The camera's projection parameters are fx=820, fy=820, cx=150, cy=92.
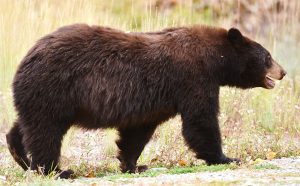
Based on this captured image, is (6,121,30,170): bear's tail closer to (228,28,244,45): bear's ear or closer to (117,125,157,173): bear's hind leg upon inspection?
(117,125,157,173): bear's hind leg

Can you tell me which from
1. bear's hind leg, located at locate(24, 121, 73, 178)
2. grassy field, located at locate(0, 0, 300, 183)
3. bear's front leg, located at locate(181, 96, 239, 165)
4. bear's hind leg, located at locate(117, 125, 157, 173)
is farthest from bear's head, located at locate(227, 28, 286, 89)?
bear's hind leg, located at locate(24, 121, 73, 178)

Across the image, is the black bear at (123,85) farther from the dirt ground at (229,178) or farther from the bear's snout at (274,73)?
the dirt ground at (229,178)

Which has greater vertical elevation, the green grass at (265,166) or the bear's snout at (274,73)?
the bear's snout at (274,73)

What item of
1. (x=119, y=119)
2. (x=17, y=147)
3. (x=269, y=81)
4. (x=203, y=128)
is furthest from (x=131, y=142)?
(x=269, y=81)

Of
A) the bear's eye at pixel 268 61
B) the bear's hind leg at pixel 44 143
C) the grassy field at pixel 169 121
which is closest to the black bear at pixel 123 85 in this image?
the bear's hind leg at pixel 44 143

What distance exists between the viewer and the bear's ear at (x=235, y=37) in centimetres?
909

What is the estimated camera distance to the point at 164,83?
340 inches

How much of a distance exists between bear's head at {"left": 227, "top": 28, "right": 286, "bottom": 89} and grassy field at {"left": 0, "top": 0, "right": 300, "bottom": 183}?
90 cm

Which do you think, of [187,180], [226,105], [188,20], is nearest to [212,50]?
[187,180]

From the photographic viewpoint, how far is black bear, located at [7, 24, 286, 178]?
26.8 feet

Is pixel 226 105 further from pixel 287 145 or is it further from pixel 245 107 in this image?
pixel 287 145

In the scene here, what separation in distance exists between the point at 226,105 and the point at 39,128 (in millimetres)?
4026

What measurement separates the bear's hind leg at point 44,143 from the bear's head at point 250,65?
2169mm

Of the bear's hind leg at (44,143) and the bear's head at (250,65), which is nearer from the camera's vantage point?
the bear's hind leg at (44,143)
